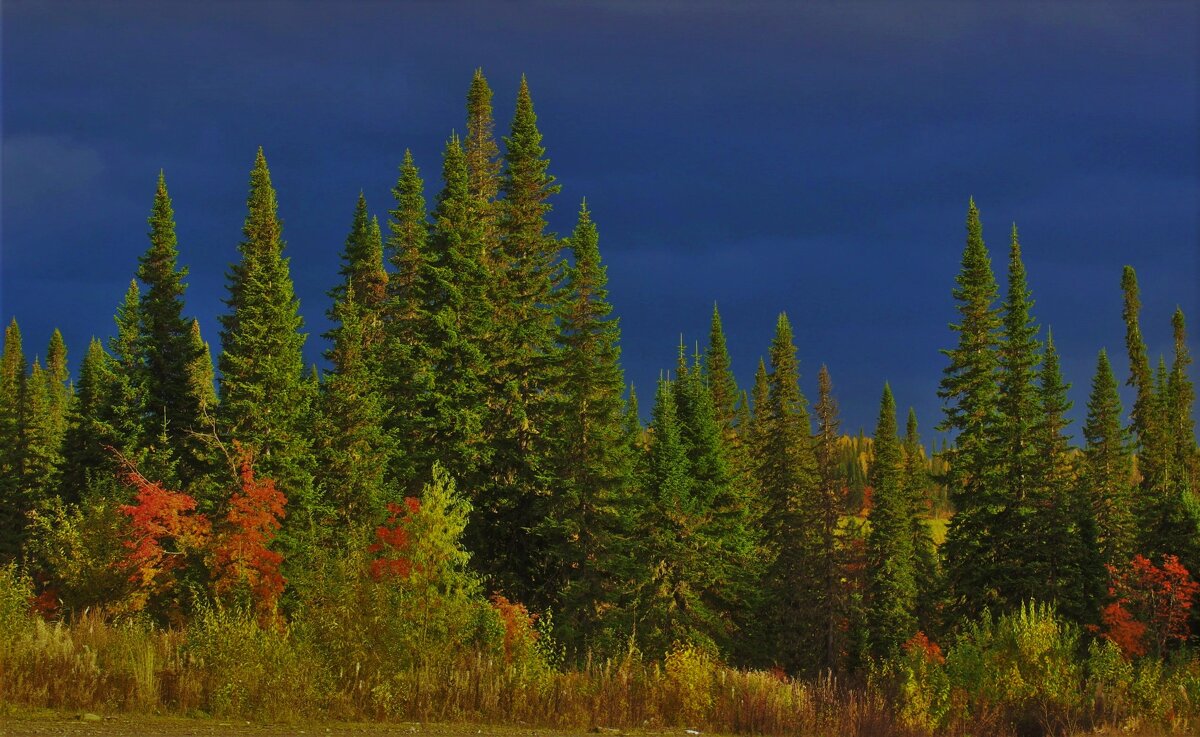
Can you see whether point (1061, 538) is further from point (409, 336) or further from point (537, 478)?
point (409, 336)

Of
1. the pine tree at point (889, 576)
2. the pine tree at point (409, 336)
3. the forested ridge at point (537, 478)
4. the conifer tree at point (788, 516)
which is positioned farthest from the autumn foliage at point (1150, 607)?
the pine tree at point (409, 336)

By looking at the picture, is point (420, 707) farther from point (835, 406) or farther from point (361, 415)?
point (835, 406)

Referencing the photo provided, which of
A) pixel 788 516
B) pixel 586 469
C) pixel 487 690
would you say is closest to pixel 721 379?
pixel 788 516

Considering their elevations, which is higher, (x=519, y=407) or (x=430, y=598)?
(x=519, y=407)

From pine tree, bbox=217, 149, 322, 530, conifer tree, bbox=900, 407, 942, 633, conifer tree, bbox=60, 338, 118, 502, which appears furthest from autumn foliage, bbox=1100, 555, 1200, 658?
conifer tree, bbox=60, 338, 118, 502

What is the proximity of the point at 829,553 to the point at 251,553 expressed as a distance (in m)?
28.2

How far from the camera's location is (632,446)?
146ft

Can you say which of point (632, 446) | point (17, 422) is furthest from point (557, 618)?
point (17, 422)

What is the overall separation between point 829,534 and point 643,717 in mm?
36152

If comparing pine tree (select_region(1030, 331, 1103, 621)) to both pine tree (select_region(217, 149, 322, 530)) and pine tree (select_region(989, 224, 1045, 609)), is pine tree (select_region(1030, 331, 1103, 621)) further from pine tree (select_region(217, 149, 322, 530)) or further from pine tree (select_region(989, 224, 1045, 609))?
pine tree (select_region(217, 149, 322, 530))

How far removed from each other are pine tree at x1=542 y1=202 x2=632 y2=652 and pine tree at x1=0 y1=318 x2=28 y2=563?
4167 cm

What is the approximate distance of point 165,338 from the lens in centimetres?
5384

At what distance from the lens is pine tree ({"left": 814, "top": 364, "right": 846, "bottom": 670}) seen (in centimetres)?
4922

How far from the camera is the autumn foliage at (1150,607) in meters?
36.9
